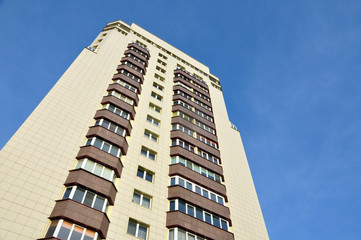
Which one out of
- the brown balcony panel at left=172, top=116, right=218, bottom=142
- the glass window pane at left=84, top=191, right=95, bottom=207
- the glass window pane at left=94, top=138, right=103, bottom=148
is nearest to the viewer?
the glass window pane at left=84, top=191, right=95, bottom=207

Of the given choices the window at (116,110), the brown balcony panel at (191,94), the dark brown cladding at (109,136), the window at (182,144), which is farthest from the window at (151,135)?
the brown balcony panel at (191,94)

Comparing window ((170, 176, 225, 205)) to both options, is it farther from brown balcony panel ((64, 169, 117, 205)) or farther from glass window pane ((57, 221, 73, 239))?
glass window pane ((57, 221, 73, 239))

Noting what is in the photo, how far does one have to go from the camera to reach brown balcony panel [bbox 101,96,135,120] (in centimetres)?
3062

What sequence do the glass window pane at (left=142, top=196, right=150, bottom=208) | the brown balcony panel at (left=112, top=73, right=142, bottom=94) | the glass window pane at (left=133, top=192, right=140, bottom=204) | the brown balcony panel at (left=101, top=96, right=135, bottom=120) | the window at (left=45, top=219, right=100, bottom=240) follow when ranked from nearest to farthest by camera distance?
the window at (left=45, top=219, right=100, bottom=240) → the glass window pane at (left=133, top=192, right=140, bottom=204) → the glass window pane at (left=142, top=196, right=150, bottom=208) → the brown balcony panel at (left=101, top=96, right=135, bottom=120) → the brown balcony panel at (left=112, top=73, right=142, bottom=94)

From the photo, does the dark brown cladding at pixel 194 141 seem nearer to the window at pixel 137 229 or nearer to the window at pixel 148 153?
the window at pixel 148 153

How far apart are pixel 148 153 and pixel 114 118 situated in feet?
16.9

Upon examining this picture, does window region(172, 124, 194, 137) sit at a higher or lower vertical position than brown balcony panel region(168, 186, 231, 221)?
higher

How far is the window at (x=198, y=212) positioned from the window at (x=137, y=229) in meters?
3.48

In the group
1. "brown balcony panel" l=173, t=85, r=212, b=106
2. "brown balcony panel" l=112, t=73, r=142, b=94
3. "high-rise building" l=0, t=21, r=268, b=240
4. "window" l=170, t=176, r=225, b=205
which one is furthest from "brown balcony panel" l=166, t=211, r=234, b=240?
"brown balcony panel" l=173, t=85, r=212, b=106

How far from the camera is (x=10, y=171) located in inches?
A: 749

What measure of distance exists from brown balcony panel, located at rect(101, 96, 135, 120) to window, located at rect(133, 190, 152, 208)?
984 cm

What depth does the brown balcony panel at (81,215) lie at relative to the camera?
18.0 m

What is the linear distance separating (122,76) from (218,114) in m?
18.4

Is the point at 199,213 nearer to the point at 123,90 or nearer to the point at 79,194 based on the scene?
the point at 79,194
